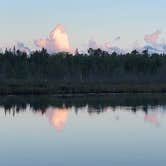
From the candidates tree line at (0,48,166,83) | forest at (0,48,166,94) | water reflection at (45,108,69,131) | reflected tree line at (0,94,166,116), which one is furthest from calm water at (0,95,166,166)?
tree line at (0,48,166,83)

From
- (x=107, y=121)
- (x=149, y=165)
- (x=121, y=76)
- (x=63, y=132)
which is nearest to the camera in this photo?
(x=149, y=165)

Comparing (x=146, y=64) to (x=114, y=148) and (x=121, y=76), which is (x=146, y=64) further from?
(x=114, y=148)

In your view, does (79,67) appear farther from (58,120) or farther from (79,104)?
(58,120)

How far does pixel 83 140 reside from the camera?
14.4 meters

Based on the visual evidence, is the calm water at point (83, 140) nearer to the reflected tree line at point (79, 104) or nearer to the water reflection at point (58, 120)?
the water reflection at point (58, 120)

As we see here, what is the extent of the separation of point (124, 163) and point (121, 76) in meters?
64.0

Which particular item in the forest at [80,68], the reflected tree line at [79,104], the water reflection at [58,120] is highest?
the forest at [80,68]

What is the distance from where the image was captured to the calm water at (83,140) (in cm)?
1118

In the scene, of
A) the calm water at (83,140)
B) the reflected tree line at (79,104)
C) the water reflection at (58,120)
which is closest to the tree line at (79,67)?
the reflected tree line at (79,104)

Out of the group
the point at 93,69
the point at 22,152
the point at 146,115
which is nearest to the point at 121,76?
the point at 93,69

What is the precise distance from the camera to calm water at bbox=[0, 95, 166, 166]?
11.2m

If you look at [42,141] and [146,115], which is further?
[146,115]

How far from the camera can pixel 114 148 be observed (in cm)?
1282

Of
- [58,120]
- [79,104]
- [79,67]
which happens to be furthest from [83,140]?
[79,67]
